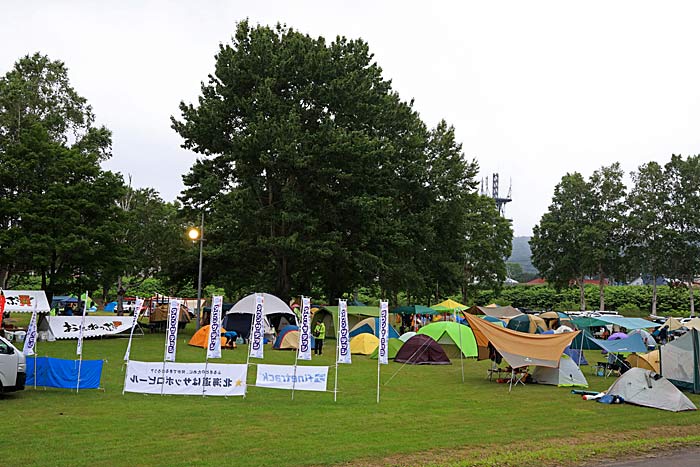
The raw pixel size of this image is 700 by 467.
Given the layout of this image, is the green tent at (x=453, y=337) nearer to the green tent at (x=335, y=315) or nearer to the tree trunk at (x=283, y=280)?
the green tent at (x=335, y=315)

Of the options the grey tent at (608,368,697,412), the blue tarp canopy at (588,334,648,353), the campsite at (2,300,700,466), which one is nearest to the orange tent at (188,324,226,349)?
the campsite at (2,300,700,466)

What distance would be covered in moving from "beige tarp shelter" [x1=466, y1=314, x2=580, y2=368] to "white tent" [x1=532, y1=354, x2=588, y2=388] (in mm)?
574

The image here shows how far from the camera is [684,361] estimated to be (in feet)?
59.2

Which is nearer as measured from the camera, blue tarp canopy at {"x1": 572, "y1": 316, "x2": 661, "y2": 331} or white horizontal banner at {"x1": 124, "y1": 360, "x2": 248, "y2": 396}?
white horizontal banner at {"x1": 124, "y1": 360, "x2": 248, "y2": 396}

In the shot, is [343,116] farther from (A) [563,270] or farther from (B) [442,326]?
(A) [563,270]

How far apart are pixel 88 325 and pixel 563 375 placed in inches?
852

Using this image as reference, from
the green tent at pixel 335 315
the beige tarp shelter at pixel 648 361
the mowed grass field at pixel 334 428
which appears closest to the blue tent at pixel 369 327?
the green tent at pixel 335 315

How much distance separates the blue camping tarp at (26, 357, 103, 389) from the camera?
15073mm

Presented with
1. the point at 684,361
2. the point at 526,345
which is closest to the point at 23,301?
the point at 526,345

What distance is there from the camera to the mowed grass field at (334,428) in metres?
9.52

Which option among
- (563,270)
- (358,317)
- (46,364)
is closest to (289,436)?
(46,364)

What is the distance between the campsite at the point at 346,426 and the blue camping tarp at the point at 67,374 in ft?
0.75

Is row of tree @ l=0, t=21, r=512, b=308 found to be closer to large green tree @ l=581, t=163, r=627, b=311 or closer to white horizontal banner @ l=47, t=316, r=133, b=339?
white horizontal banner @ l=47, t=316, r=133, b=339

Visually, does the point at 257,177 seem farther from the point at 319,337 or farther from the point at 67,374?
the point at 67,374
